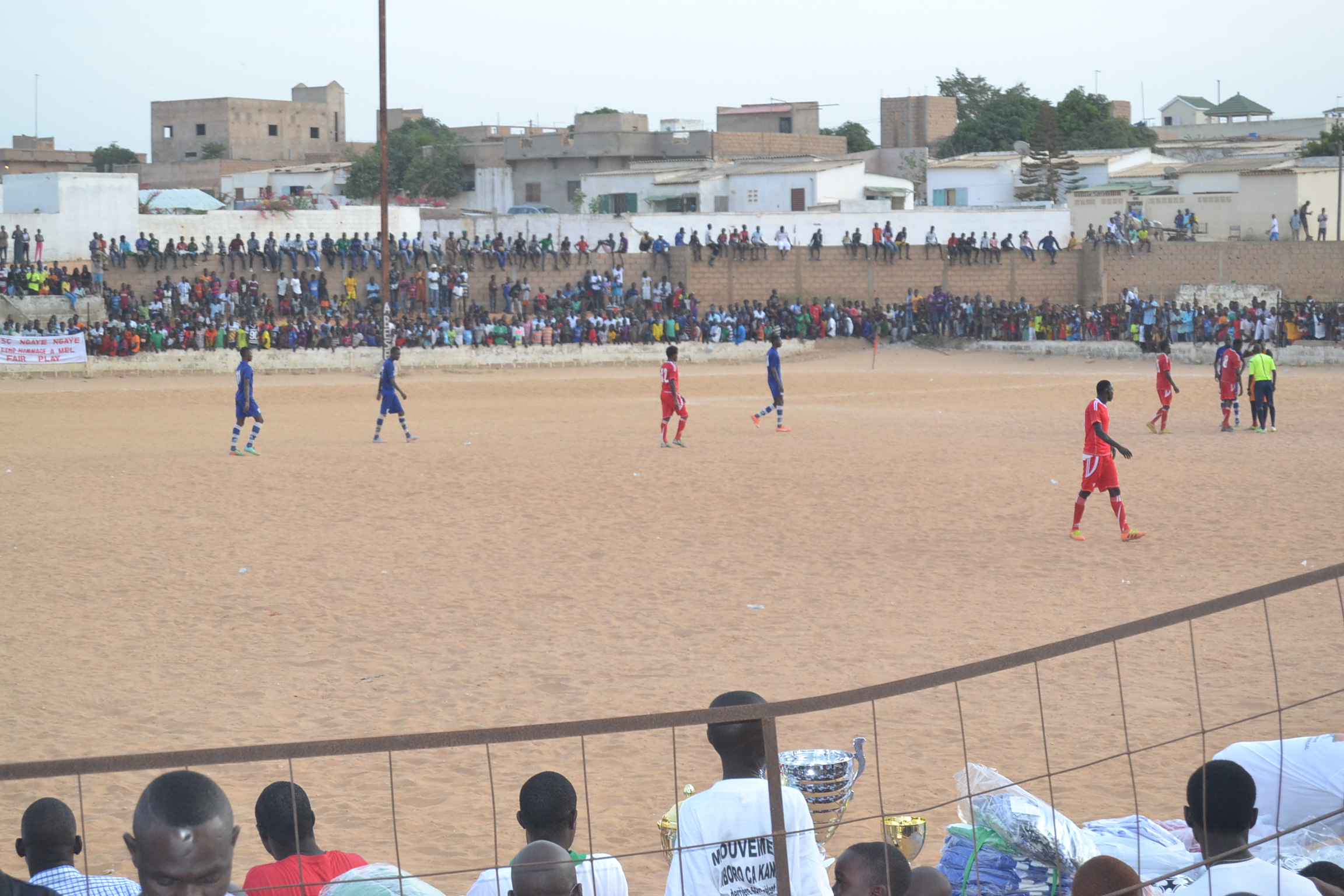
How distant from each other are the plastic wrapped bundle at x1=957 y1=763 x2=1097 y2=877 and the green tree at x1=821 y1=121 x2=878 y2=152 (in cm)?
8259

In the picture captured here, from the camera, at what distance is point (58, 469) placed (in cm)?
1791

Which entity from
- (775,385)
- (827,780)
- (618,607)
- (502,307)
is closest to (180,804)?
(827,780)

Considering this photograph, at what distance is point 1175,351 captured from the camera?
37.5 meters

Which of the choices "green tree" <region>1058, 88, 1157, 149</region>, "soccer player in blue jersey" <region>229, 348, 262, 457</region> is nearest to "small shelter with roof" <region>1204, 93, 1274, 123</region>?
"green tree" <region>1058, 88, 1157, 149</region>

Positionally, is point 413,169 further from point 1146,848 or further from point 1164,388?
point 1146,848

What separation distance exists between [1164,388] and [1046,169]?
3739cm

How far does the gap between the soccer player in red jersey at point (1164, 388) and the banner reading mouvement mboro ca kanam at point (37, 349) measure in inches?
971

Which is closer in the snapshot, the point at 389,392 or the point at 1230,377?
the point at 389,392

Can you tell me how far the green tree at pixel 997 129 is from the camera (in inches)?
2854

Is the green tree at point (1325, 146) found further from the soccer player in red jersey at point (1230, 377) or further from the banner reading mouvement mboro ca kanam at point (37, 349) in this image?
the banner reading mouvement mboro ca kanam at point (37, 349)

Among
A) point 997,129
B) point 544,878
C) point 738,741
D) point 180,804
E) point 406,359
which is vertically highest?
point 997,129

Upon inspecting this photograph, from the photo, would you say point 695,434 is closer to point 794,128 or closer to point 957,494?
point 957,494

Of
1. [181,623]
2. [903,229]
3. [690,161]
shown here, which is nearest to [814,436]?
[181,623]

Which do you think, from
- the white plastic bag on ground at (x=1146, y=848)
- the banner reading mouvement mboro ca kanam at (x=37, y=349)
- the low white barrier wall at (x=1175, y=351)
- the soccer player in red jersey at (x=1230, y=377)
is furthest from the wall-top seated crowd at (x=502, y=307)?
the white plastic bag on ground at (x=1146, y=848)
